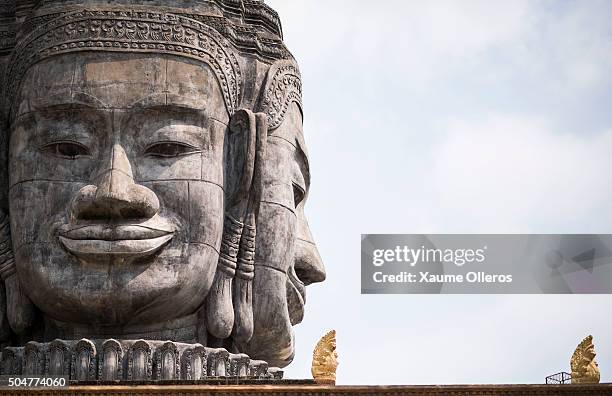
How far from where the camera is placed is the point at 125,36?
34.6 m

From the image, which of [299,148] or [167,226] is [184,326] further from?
[299,148]

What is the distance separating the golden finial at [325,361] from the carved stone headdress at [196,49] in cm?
204

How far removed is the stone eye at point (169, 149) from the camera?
3434 cm

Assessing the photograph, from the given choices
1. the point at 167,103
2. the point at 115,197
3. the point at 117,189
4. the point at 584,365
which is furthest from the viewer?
the point at 167,103

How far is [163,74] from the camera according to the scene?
3450 centimetres

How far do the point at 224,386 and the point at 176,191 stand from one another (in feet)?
13.9

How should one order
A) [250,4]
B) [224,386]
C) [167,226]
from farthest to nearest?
[250,4] → [167,226] → [224,386]

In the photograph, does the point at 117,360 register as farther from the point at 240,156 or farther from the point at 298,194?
the point at 298,194

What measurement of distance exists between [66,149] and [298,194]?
5012 millimetres

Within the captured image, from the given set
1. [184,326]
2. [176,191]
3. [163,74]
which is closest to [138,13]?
[163,74]

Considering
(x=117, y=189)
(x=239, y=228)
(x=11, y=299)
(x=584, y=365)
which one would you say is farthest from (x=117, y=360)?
(x=584, y=365)

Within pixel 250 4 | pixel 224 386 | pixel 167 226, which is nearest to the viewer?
pixel 224 386

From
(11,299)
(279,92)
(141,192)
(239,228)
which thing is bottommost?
(11,299)

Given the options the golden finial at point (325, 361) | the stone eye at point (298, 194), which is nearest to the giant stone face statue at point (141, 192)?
the stone eye at point (298, 194)
